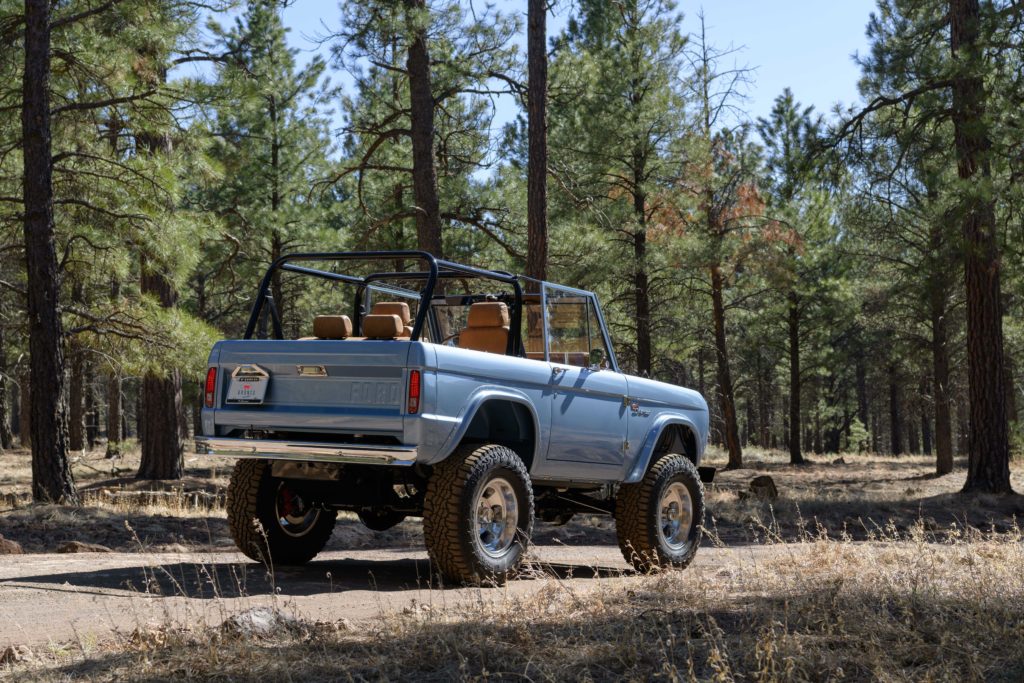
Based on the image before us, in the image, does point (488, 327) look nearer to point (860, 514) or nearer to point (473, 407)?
point (473, 407)

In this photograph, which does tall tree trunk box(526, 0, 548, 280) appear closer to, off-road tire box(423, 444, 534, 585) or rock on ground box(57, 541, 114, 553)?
rock on ground box(57, 541, 114, 553)

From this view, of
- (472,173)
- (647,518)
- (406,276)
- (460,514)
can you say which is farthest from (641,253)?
(460,514)

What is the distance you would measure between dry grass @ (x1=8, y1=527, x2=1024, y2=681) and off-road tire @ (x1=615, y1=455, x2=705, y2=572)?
6.30ft

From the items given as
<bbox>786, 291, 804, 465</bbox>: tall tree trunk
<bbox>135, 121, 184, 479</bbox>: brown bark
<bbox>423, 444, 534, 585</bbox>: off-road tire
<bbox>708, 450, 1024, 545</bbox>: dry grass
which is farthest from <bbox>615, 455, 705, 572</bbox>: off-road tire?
<bbox>786, 291, 804, 465</bbox>: tall tree trunk

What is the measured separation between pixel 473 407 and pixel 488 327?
5.06 ft

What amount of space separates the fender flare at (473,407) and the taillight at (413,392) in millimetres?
364

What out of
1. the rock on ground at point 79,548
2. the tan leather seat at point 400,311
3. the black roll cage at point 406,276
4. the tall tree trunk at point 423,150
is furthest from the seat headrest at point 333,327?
the tall tree trunk at point 423,150

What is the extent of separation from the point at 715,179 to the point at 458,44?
1134 centimetres

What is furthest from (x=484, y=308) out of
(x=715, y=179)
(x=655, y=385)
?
(x=715, y=179)

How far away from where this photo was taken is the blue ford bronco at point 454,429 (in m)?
7.07

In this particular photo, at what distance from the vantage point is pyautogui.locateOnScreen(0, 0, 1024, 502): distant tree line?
13.7 metres

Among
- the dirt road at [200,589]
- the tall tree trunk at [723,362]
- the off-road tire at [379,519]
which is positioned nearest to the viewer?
the dirt road at [200,589]

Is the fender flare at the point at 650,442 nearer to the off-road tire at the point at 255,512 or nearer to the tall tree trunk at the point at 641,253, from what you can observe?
the off-road tire at the point at 255,512

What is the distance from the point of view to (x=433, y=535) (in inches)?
281
